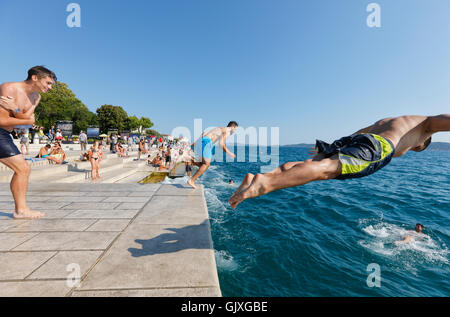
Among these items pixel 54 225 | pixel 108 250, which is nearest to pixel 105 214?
pixel 54 225

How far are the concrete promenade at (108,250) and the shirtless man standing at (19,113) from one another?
573 mm

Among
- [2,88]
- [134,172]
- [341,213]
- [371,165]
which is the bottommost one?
[341,213]

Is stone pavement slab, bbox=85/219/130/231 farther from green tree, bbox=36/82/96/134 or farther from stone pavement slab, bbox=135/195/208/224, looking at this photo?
green tree, bbox=36/82/96/134

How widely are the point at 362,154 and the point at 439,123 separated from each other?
3.96ft

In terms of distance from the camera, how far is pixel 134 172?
15.1 metres

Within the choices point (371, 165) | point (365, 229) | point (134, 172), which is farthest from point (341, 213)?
point (134, 172)

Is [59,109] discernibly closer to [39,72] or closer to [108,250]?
[39,72]

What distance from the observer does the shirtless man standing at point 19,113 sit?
9.84 feet

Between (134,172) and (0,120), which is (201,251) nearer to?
(0,120)

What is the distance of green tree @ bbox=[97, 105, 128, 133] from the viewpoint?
62.4 meters

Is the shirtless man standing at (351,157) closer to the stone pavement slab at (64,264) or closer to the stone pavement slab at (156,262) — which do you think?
the stone pavement slab at (156,262)

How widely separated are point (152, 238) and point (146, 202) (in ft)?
6.47

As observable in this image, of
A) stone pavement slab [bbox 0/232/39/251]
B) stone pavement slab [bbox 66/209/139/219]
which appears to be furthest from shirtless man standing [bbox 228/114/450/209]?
stone pavement slab [bbox 0/232/39/251]

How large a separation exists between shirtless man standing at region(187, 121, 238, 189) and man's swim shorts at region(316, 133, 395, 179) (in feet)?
12.8
